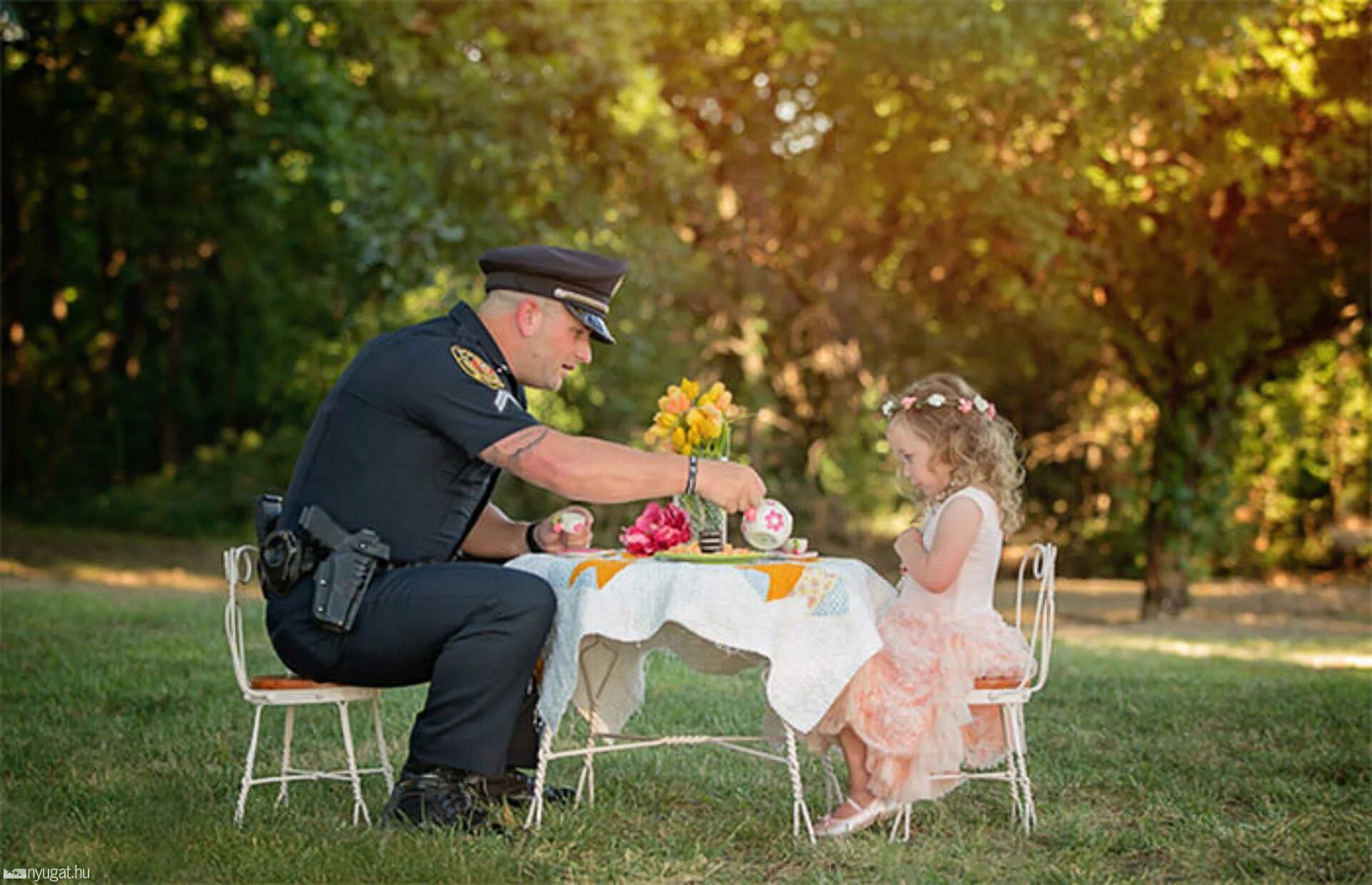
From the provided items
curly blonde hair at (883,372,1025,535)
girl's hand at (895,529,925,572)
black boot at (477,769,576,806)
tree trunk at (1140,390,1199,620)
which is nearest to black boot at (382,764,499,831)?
black boot at (477,769,576,806)

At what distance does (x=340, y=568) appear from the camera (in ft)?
14.9

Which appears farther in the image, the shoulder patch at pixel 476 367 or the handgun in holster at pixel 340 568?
the shoulder patch at pixel 476 367

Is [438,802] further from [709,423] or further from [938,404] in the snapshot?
[938,404]

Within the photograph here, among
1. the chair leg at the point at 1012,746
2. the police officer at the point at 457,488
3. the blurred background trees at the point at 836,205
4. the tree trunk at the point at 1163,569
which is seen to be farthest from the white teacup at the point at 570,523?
the tree trunk at the point at 1163,569

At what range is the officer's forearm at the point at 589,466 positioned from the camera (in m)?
4.54

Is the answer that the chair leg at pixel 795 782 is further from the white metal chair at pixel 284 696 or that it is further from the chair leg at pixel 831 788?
the white metal chair at pixel 284 696

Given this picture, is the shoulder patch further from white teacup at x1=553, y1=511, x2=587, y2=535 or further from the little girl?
the little girl

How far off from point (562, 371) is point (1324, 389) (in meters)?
15.7

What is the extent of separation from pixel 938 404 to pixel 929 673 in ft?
2.66

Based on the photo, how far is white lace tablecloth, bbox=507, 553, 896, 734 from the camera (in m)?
4.42

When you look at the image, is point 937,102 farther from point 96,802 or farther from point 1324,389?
point 96,802

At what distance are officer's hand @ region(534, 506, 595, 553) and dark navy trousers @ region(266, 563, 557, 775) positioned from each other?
0.50 meters

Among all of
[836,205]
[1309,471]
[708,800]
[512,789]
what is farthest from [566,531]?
[1309,471]

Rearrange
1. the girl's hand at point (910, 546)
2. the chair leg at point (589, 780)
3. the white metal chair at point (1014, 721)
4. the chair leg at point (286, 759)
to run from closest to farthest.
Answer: the white metal chair at point (1014, 721) → the girl's hand at point (910, 546) → the chair leg at point (286, 759) → the chair leg at point (589, 780)
